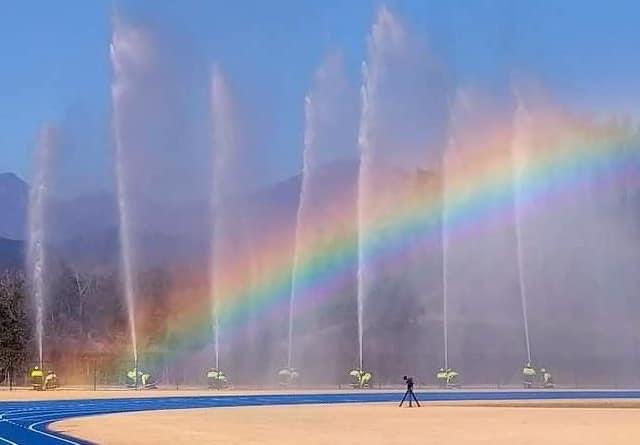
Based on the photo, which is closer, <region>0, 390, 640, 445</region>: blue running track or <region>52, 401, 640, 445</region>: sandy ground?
<region>52, 401, 640, 445</region>: sandy ground

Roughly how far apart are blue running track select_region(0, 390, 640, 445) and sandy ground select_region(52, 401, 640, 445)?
1.15 meters

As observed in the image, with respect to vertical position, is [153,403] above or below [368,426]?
above

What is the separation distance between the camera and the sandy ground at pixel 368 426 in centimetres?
2258

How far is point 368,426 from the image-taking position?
27.1 m

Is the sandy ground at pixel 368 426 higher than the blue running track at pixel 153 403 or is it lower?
lower

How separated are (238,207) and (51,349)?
3685cm

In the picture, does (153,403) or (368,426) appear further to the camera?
(153,403)

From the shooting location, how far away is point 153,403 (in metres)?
40.2

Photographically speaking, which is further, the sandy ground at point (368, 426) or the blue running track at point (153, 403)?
the blue running track at point (153, 403)

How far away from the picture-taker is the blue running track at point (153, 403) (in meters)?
24.5

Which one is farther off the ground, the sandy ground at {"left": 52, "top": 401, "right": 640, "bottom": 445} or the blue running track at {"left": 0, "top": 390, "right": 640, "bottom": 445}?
the blue running track at {"left": 0, "top": 390, "right": 640, "bottom": 445}

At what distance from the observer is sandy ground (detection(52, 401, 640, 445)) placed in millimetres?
22578

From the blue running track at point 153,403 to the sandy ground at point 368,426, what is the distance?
115cm

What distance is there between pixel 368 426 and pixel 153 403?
50.7 ft
